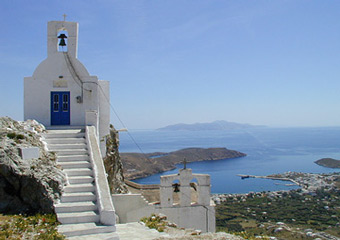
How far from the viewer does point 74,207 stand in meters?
7.45

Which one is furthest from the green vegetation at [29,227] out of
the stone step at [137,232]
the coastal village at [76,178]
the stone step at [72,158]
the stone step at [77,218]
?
the stone step at [72,158]

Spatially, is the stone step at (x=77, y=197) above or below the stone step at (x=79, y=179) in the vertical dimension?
below

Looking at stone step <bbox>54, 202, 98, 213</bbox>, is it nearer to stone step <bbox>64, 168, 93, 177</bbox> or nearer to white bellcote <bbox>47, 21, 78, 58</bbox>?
stone step <bbox>64, 168, 93, 177</bbox>

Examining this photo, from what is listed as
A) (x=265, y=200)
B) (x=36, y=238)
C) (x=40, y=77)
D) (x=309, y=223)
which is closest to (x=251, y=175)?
(x=265, y=200)

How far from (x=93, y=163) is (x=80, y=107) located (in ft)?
16.2

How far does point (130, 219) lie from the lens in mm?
11047

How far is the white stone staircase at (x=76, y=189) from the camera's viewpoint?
22.7 feet

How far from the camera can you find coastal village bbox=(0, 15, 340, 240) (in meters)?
7.12

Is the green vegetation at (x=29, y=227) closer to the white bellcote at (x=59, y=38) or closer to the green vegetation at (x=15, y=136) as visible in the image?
the green vegetation at (x=15, y=136)

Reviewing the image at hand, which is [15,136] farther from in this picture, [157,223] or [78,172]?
[157,223]

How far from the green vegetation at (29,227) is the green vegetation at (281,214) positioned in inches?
1033

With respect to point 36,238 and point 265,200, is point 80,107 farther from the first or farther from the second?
point 265,200

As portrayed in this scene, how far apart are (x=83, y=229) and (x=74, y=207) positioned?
0.86 m

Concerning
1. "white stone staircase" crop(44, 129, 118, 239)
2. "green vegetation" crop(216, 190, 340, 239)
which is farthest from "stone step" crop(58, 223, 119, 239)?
"green vegetation" crop(216, 190, 340, 239)
